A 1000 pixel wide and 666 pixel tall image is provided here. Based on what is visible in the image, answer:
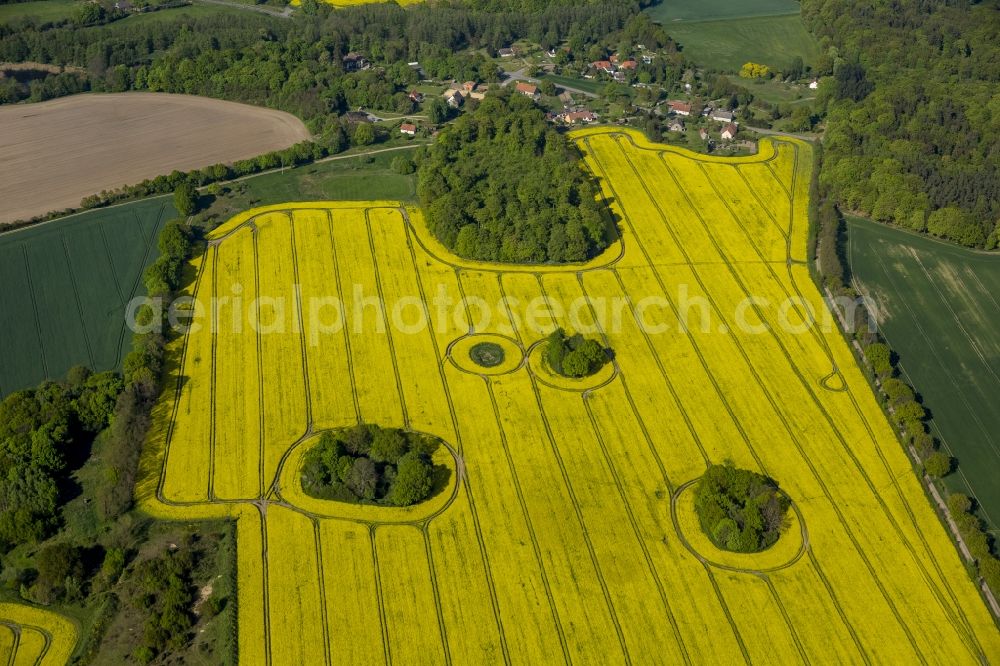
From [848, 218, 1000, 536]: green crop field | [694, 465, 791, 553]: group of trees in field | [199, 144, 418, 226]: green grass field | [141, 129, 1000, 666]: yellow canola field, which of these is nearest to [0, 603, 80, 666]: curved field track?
[141, 129, 1000, 666]: yellow canola field

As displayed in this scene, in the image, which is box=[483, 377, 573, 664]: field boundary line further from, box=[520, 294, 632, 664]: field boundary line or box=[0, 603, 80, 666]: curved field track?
box=[0, 603, 80, 666]: curved field track

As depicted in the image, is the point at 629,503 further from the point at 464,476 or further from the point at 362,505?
the point at 362,505

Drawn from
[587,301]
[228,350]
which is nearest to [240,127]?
[228,350]

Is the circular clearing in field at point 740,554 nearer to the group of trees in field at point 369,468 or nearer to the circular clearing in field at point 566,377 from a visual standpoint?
the circular clearing in field at point 566,377

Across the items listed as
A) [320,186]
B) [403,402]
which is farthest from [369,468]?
[320,186]

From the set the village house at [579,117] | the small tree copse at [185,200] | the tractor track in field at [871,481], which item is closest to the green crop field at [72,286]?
the small tree copse at [185,200]
